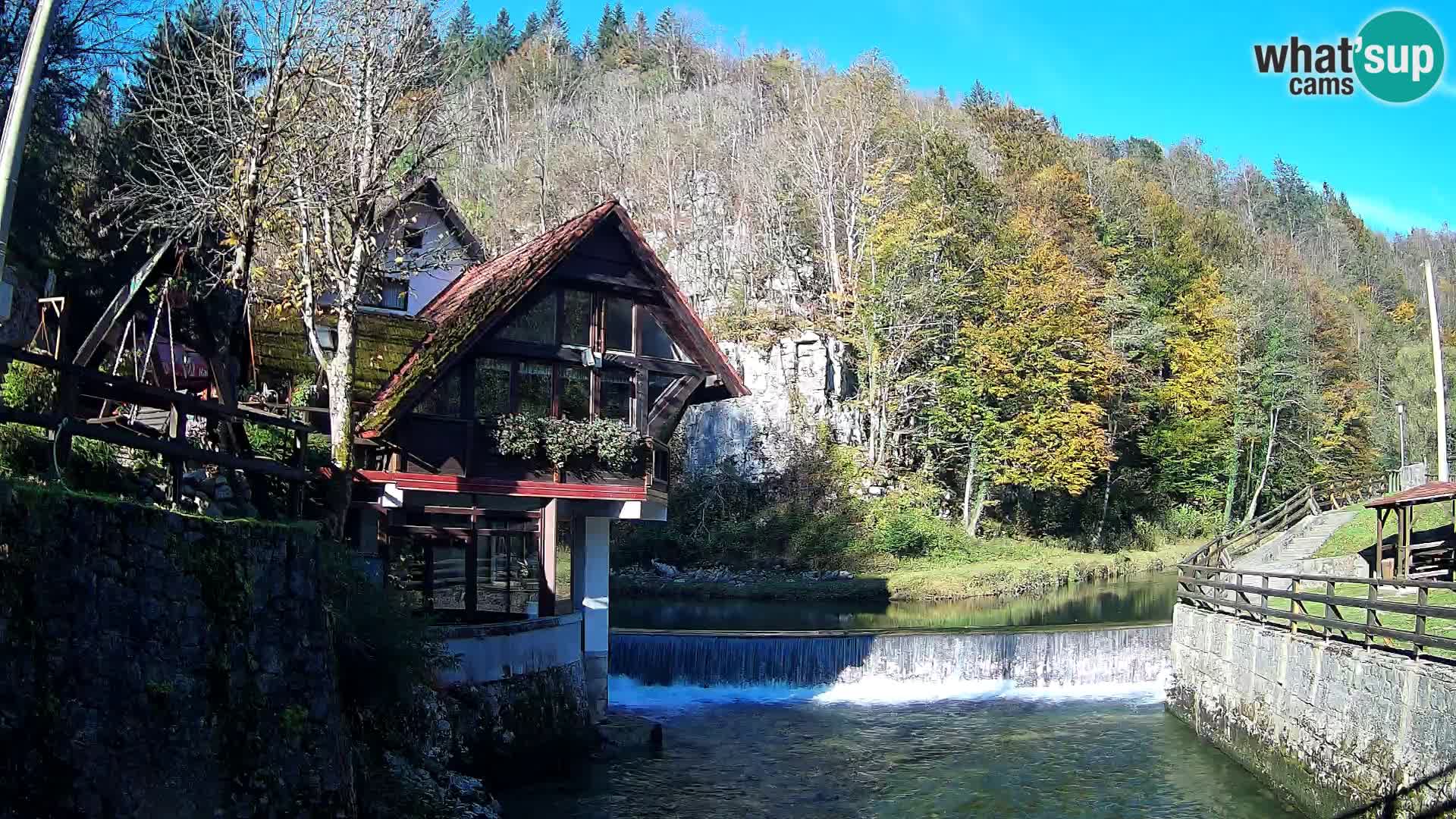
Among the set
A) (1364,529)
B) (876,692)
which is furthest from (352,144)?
(1364,529)

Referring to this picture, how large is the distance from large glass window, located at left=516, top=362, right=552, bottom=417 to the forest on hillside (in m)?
12.4

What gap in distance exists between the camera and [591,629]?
20812 millimetres

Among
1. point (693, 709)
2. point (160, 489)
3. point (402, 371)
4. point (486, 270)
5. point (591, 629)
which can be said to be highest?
point (486, 270)

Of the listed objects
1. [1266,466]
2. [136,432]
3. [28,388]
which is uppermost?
[28,388]

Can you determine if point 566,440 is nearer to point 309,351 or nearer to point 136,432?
point 309,351

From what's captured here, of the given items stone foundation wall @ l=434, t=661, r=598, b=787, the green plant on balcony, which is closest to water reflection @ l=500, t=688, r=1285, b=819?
stone foundation wall @ l=434, t=661, r=598, b=787

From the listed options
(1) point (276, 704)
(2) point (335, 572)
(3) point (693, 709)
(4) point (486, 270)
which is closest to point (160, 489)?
(2) point (335, 572)

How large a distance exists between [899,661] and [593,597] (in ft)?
26.2

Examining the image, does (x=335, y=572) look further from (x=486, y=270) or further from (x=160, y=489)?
(x=486, y=270)

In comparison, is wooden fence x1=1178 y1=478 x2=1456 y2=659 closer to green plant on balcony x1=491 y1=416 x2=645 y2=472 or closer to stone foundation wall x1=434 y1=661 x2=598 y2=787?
green plant on balcony x1=491 y1=416 x2=645 y2=472

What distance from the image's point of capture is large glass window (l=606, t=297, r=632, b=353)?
2088cm

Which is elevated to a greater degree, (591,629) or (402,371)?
(402,371)

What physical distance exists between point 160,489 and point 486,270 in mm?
11729

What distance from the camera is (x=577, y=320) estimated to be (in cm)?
2041
